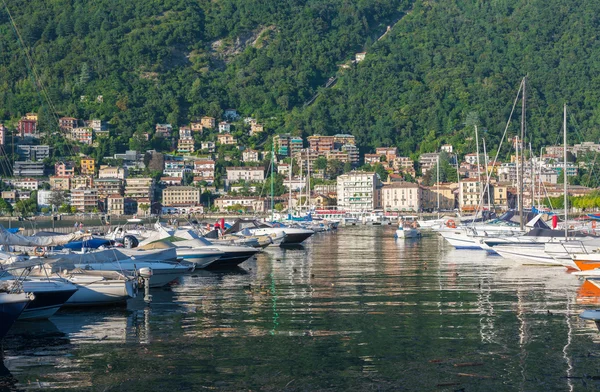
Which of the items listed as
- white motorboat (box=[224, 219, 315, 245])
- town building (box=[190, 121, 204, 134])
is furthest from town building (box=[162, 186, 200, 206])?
white motorboat (box=[224, 219, 315, 245])

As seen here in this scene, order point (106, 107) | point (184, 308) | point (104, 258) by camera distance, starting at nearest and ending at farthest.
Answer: point (184, 308) → point (104, 258) → point (106, 107)

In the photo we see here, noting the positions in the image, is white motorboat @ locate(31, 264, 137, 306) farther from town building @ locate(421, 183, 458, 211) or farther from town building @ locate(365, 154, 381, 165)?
town building @ locate(365, 154, 381, 165)

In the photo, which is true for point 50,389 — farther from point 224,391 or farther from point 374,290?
point 374,290

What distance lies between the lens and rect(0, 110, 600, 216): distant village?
150m

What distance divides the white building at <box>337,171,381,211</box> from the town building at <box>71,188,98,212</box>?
33.7 meters

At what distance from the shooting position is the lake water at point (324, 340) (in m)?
16.4

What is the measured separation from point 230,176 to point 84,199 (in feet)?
82.4

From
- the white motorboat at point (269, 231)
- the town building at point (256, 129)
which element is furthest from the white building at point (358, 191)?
the white motorboat at point (269, 231)

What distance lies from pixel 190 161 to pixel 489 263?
141 m

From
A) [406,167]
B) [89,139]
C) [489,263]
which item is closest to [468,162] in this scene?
[406,167]

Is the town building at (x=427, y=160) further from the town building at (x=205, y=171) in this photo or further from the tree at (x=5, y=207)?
the tree at (x=5, y=207)

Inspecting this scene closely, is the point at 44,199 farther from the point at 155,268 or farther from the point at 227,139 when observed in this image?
the point at 155,268

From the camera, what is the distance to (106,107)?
189 m

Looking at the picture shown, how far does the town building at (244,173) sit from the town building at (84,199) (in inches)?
910
